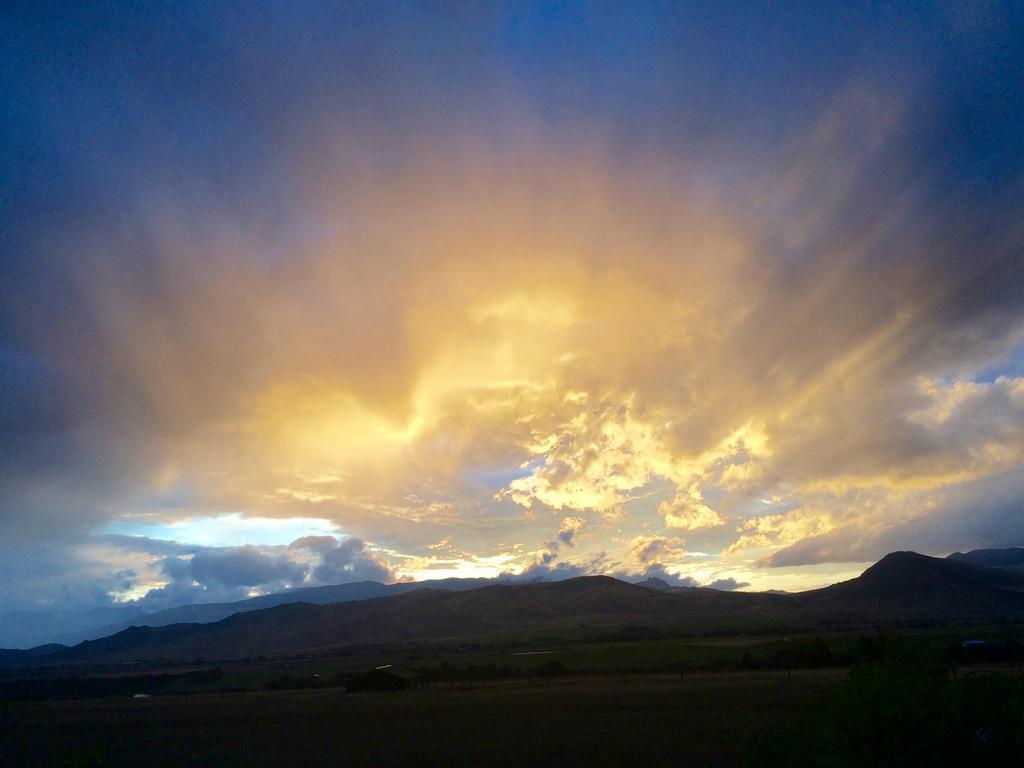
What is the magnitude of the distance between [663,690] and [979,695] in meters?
61.2

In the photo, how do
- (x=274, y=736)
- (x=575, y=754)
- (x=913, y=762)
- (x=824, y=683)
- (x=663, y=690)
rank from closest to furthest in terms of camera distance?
(x=913, y=762), (x=575, y=754), (x=274, y=736), (x=824, y=683), (x=663, y=690)

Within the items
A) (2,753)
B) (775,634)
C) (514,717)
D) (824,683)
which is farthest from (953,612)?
(2,753)

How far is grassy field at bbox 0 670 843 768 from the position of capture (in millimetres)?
38844

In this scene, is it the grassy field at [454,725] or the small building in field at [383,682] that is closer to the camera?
the grassy field at [454,725]

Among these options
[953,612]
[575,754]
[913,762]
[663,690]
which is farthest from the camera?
[953,612]

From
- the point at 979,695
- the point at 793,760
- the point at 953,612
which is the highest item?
the point at 979,695

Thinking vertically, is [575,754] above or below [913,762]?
below

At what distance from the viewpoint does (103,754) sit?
41.4 ft

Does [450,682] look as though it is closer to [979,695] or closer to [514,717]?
[514,717]

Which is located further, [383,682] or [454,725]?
[383,682]

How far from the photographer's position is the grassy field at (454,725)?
38.8m

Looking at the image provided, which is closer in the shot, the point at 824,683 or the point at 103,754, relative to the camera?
the point at 103,754

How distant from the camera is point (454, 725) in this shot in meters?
50.5

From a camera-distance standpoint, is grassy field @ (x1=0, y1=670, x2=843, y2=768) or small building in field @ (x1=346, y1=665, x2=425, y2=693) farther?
small building in field @ (x1=346, y1=665, x2=425, y2=693)
